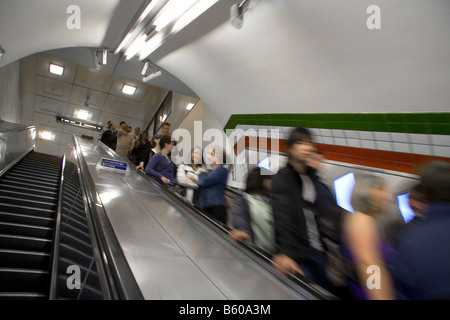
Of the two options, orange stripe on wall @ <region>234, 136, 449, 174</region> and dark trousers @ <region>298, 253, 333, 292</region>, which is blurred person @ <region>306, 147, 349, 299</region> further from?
orange stripe on wall @ <region>234, 136, 449, 174</region>

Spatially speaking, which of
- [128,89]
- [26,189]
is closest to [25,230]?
[26,189]

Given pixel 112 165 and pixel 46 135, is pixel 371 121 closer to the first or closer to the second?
pixel 112 165

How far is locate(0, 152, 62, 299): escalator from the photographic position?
79.4 inches

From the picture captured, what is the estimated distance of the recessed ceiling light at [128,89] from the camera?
12.1 m

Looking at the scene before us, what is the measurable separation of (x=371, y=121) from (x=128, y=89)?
11.0 m

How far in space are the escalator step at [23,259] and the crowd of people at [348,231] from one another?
163 centimetres

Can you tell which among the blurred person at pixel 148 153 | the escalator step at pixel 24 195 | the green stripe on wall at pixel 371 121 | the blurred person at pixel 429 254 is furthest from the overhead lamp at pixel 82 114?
the blurred person at pixel 429 254

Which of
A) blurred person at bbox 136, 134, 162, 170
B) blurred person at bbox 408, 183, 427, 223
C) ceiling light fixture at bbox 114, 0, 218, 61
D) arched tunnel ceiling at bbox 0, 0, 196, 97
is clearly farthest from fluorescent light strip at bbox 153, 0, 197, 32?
blurred person at bbox 408, 183, 427, 223

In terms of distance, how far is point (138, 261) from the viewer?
1.51 m

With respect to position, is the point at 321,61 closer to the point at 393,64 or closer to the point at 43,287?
the point at 393,64

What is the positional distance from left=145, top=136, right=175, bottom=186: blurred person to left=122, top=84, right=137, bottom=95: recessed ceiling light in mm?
8769

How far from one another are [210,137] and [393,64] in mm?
6217

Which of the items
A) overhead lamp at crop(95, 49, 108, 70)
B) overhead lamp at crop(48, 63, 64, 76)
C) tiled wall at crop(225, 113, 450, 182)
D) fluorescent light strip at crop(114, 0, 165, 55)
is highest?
overhead lamp at crop(48, 63, 64, 76)

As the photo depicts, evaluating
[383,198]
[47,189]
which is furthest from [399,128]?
[47,189]
